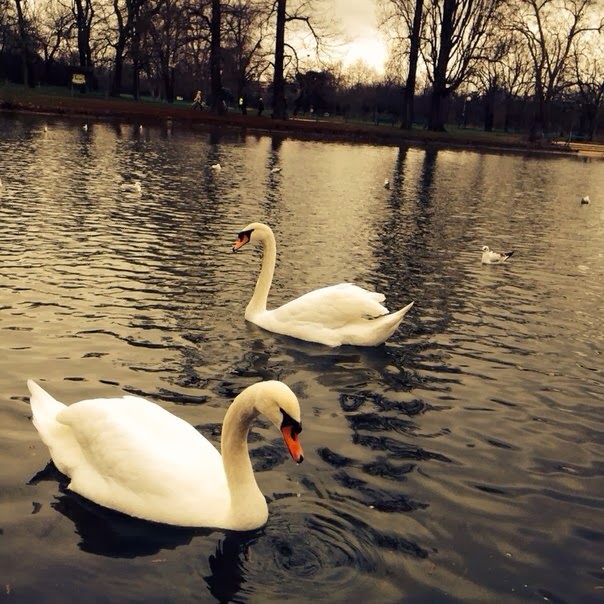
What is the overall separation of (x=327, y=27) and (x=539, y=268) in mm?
41317

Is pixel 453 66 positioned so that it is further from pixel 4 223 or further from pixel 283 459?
pixel 283 459

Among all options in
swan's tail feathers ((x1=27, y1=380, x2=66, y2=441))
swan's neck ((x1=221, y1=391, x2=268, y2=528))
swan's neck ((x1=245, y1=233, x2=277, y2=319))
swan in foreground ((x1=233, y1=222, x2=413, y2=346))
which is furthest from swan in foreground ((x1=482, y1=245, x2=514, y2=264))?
swan's neck ((x1=221, y1=391, x2=268, y2=528))

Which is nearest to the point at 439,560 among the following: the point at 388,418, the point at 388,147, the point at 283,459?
the point at 283,459

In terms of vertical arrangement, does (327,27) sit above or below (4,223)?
above

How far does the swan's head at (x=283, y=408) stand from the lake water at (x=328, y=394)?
760 millimetres

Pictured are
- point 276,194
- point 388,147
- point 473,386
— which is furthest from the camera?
point 388,147

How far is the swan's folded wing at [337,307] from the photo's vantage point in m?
8.47

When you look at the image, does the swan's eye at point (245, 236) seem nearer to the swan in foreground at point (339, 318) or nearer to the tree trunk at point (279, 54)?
the swan in foreground at point (339, 318)

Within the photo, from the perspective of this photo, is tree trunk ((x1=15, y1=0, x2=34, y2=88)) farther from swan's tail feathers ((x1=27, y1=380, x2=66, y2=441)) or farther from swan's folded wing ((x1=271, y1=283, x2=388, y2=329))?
swan's tail feathers ((x1=27, y1=380, x2=66, y2=441))

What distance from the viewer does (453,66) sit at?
57156 millimetres

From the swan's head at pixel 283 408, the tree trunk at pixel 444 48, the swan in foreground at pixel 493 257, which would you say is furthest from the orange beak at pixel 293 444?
the tree trunk at pixel 444 48

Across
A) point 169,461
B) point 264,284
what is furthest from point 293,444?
point 264,284

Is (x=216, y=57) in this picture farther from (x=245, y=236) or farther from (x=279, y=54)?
(x=245, y=236)

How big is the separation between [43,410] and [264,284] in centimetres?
431
